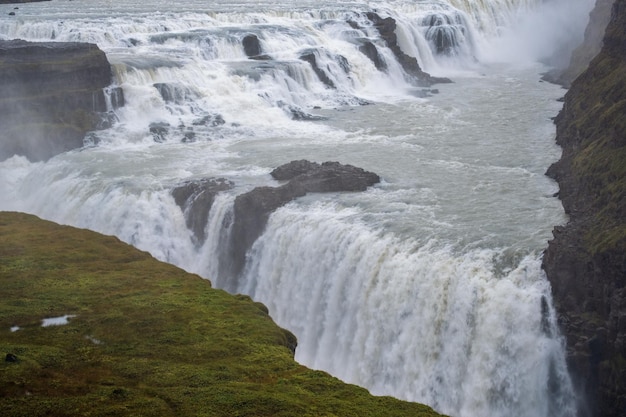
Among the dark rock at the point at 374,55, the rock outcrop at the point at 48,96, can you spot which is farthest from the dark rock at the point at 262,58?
the rock outcrop at the point at 48,96

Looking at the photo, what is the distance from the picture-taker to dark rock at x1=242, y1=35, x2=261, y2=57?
4875 cm

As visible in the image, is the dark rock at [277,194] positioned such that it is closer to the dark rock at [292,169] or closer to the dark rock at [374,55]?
the dark rock at [292,169]

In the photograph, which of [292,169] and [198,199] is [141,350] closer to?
[198,199]

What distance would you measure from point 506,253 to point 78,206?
17.2 metres

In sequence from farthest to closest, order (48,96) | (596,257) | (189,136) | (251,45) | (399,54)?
1. (399,54)
2. (251,45)
3. (48,96)
4. (189,136)
5. (596,257)

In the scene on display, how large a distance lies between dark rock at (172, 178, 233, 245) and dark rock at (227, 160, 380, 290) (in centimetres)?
152

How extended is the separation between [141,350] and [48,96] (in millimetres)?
25242

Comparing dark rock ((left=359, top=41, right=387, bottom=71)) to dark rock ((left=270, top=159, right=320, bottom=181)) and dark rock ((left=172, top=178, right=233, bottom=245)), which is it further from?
dark rock ((left=172, top=178, right=233, bottom=245))

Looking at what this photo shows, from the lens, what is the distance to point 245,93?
43250 millimetres

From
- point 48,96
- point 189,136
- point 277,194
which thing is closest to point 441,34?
point 189,136

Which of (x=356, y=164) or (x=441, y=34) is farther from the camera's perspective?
(x=441, y=34)

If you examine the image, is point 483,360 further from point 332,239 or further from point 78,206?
point 78,206

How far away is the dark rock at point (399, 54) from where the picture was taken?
2057 inches

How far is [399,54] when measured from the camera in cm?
5381
